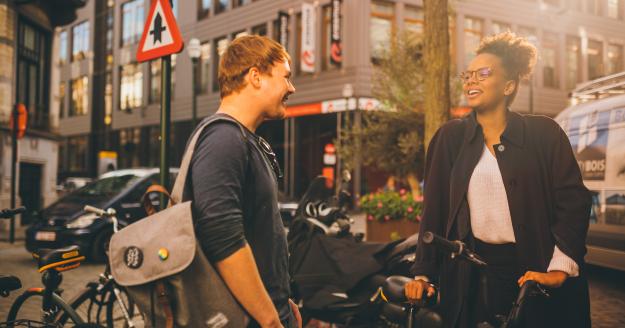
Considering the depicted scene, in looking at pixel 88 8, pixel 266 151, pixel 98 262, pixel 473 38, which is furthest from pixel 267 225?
pixel 88 8

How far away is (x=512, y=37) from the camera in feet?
8.70

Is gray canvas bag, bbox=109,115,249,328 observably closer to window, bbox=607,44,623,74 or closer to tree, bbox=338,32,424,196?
tree, bbox=338,32,424,196

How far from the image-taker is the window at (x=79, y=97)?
140ft

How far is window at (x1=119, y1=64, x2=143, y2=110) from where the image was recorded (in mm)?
37156

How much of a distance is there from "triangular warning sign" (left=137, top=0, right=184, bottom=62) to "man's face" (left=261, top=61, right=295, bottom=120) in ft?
9.88

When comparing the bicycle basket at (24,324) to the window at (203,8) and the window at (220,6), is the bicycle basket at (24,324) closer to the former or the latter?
the window at (220,6)

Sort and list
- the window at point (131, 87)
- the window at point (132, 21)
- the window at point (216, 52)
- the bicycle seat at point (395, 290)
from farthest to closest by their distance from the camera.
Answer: the window at point (132, 21) → the window at point (131, 87) → the window at point (216, 52) → the bicycle seat at point (395, 290)

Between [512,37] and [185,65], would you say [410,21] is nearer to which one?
[185,65]

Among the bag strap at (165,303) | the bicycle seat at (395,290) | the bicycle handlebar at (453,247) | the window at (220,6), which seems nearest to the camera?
the bag strap at (165,303)

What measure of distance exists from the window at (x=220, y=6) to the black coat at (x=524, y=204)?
30.0 metres

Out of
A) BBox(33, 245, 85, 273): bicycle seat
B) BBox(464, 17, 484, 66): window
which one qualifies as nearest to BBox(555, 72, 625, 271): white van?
BBox(33, 245, 85, 273): bicycle seat

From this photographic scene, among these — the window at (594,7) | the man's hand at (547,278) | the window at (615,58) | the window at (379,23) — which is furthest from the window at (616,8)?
the man's hand at (547,278)

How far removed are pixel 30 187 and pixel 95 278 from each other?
11.0 meters

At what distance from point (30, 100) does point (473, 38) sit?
18998mm
